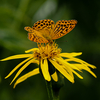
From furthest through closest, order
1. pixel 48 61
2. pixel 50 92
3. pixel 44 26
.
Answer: pixel 44 26 → pixel 48 61 → pixel 50 92

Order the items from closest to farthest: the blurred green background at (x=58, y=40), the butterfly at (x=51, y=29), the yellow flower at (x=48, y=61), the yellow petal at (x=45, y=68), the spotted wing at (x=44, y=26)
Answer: the yellow petal at (x=45, y=68) < the yellow flower at (x=48, y=61) < the butterfly at (x=51, y=29) < the spotted wing at (x=44, y=26) < the blurred green background at (x=58, y=40)

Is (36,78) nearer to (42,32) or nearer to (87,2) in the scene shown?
(42,32)

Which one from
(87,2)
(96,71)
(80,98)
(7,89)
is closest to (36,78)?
(7,89)

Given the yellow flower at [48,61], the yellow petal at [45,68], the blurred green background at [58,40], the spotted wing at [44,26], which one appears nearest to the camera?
the yellow petal at [45,68]

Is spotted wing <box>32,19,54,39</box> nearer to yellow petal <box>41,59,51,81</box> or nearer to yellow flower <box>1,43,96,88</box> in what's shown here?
yellow flower <box>1,43,96,88</box>

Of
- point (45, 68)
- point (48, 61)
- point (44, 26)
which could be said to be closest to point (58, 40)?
point (44, 26)

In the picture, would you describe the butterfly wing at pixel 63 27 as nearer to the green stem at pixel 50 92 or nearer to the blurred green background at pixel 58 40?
the green stem at pixel 50 92

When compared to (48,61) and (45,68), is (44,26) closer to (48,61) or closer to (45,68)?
(48,61)

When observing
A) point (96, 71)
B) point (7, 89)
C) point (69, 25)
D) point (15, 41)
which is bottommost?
point (96, 71)

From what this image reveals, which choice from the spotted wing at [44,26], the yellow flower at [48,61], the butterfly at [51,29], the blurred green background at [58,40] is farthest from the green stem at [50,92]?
the blurred green background at [58,40]
